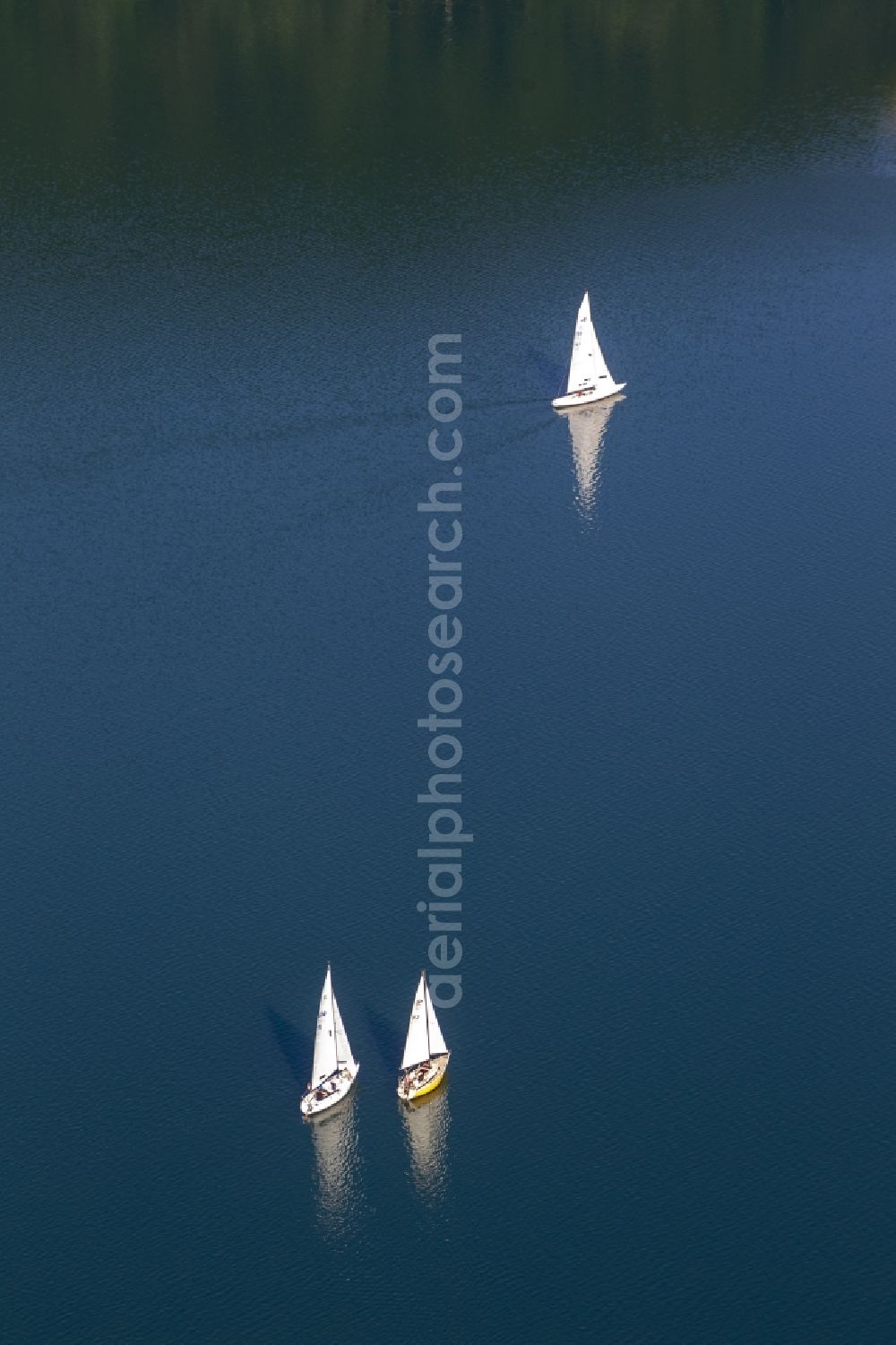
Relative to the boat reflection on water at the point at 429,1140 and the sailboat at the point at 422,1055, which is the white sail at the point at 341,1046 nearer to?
the sailboat at the point at 422,1055

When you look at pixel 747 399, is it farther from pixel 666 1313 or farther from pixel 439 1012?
pixel 666 1313

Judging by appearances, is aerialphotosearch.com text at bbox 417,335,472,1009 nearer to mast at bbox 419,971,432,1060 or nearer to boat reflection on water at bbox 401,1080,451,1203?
mast at bbox 419,971,432,1060

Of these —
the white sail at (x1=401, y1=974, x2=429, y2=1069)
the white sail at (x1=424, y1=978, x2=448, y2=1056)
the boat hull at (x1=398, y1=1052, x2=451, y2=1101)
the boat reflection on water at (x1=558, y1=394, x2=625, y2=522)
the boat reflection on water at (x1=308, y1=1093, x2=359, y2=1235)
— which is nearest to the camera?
the boat reflection on water at (x1=308, y1=1093, x2=359, y2=1235)

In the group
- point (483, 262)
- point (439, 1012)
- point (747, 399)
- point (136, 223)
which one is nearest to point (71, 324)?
point (136, 223)

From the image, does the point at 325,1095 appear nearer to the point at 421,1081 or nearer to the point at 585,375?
the point at 421,1081

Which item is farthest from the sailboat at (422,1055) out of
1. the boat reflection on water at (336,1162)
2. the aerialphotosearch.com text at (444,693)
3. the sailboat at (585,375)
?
the sailboat at (585,375)

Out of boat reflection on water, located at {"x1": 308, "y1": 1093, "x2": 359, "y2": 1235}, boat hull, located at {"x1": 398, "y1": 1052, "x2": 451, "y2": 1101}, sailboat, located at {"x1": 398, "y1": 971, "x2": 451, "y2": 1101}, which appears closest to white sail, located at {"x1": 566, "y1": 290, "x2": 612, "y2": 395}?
sailboat, located at {"x1": 398, "y1": 971, "x2": 451, "y2": 1101}
